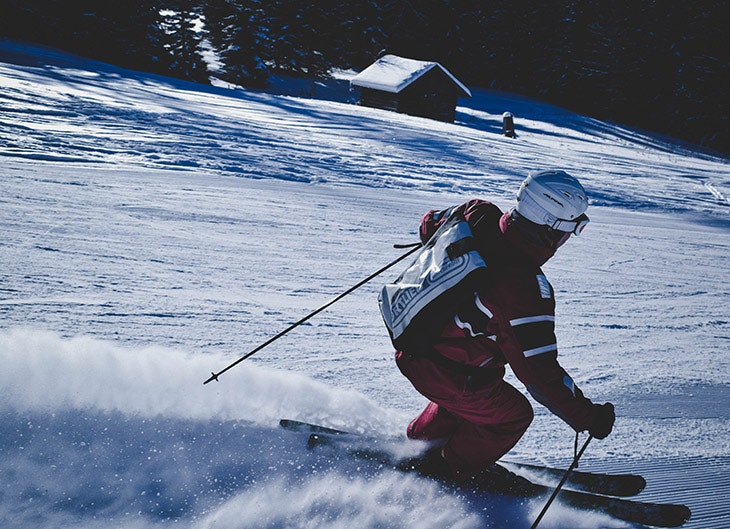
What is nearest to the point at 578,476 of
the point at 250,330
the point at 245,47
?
the point at 250,330

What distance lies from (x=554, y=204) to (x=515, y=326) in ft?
1.82

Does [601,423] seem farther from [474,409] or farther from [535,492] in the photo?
[535,492]

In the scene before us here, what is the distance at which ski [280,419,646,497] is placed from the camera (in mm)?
2926

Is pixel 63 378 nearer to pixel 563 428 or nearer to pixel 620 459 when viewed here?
pixel 563 428

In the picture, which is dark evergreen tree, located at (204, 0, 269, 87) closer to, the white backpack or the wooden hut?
the wooden hut

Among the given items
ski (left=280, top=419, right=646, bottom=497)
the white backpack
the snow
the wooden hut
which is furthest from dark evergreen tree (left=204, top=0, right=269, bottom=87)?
the white backpack

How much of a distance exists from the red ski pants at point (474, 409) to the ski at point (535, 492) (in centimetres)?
25

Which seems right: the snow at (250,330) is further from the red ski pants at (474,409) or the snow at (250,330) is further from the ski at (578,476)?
the red ski pants at (474,409)

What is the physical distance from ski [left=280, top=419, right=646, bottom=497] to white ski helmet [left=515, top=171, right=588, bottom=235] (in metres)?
1.40

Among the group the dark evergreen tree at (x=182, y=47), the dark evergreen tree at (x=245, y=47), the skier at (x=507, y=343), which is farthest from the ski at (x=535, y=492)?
the dark evergreen tree at (x=245, y=47)

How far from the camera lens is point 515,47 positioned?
4122 centimetres

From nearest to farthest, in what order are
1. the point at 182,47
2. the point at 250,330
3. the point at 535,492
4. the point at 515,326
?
the point at 515,326 → the point at 535,492 → the point at 250,330 → the point at 182,47

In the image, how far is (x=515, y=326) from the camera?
2178 millimetres

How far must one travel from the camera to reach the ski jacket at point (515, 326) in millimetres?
2174
